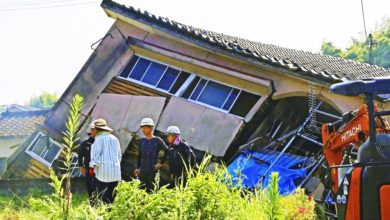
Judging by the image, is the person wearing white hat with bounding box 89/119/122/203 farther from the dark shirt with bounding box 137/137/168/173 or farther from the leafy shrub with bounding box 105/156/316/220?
the leafy shrub with bounding box 105/156/316/220

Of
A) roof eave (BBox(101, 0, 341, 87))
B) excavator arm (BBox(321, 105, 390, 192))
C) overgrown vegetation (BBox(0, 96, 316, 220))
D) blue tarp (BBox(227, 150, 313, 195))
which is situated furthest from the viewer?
roof eave (BBox(101, 0, 341, 87))

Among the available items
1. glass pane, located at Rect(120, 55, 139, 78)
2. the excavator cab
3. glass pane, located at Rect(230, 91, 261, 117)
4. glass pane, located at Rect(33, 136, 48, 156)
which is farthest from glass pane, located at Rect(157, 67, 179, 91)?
the excavator cab

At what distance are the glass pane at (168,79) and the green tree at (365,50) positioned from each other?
3671 centimetres

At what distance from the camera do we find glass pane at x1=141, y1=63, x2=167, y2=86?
13.1 metres

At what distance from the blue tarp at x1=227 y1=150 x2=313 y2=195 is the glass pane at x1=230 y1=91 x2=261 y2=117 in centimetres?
147

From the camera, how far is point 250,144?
35.6 feet

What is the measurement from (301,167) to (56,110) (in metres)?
7.09

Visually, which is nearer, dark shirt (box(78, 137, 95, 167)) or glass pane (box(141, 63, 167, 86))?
dark shirt (box(78, 137, 95, 167))

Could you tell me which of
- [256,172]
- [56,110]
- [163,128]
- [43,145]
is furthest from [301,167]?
[43,145]

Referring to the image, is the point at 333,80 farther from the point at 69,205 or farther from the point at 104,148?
the point at 69,205

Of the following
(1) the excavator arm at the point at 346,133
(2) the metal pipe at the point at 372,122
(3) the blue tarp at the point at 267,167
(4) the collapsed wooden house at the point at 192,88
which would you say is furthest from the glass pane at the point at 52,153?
(2) the metal pipe at the point at 372,122

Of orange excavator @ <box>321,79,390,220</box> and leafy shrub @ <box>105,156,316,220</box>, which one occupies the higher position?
orange excavator @ <box>321,79,390,220</box>

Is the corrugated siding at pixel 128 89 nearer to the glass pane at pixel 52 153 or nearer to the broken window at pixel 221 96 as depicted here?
the broken window at pixel 221 96

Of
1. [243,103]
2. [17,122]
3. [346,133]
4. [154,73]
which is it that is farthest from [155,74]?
[17,122]
